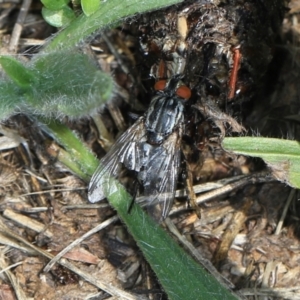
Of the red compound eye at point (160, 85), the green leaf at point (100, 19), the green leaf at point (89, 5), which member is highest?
the green leaf at point (89, 5)

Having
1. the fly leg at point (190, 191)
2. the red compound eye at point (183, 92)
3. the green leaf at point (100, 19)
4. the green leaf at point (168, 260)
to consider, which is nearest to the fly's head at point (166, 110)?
the red compound eye at point (183, 92)

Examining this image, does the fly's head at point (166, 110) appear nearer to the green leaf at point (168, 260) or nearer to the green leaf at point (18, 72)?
the green leaf at point (168, 260)

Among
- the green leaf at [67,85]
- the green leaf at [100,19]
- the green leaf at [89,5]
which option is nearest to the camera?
the green leaf at [67,85]

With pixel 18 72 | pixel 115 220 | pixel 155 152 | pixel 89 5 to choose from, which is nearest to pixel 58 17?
pixel 89 5

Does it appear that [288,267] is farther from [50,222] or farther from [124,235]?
[50,222]

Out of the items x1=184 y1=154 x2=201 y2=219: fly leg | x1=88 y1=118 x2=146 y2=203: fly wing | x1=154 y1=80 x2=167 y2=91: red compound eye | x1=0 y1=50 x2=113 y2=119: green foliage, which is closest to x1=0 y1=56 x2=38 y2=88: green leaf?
x1=0 y1=50 x2=113 y2=119: green foliage

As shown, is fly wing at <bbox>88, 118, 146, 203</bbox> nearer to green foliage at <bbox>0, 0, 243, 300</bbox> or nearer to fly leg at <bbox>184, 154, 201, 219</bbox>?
green foliage at <bbox>0, 0, 243, 300</bbox>
